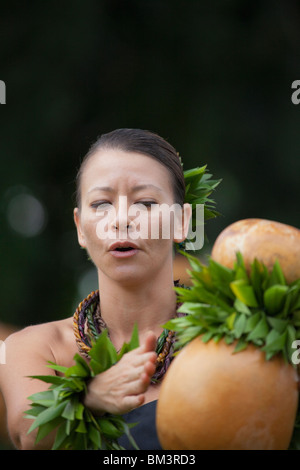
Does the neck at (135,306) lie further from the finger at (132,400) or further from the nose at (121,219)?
the finger at (132,400)

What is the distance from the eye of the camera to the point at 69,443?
166cm

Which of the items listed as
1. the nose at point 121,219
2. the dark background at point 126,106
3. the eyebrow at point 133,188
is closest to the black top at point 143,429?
the nose at point 121,219

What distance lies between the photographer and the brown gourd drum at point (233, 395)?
1451mm

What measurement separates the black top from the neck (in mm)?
243

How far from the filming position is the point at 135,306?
6.70 ft

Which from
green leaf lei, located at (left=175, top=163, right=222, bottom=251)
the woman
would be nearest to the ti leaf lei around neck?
the woman

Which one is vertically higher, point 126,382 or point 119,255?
point 119,255

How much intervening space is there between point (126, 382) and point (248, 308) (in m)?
0.30

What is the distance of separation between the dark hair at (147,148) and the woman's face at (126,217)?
0.04 m

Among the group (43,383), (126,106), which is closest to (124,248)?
(43,383)

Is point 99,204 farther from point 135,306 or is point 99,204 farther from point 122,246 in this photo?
point 135,306

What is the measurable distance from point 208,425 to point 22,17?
4.51 metres
